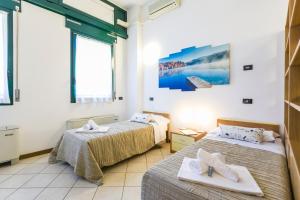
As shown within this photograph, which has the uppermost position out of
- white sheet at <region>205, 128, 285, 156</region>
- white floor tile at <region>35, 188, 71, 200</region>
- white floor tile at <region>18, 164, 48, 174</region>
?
white sheet at <region>205, 128, 285, 156</region>

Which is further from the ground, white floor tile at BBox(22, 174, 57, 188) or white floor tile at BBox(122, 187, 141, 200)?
white floor tile at BBox(22, 174, 57, 188)

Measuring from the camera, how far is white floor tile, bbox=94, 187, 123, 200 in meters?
1.88

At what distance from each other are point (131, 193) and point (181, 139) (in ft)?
4.61

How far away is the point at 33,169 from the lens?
2.52 metres

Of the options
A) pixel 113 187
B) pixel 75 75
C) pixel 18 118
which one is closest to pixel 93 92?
pixel 75 75

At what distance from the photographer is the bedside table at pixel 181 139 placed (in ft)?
9.56

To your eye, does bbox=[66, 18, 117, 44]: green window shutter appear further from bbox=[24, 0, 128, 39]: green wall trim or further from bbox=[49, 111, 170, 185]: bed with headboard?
bbox=[49, 111, 170, 185]: bed with headboard

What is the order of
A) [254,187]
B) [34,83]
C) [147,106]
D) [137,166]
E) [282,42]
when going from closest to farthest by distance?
[254,187], [282,42], [137,166], [34,83], [147,106]

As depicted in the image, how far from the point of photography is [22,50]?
2.83 meters

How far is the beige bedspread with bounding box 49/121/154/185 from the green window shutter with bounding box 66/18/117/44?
225 cm

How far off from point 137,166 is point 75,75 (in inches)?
90.6

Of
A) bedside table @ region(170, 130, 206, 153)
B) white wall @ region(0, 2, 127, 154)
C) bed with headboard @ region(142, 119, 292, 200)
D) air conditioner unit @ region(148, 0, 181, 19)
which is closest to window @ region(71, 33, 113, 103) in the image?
white wall @ region(0, 2, 127, 154)

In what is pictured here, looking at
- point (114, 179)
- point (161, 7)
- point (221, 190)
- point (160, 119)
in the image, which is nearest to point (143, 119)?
point (160, 119)

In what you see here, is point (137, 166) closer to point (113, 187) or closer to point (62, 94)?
point (113, 187)
